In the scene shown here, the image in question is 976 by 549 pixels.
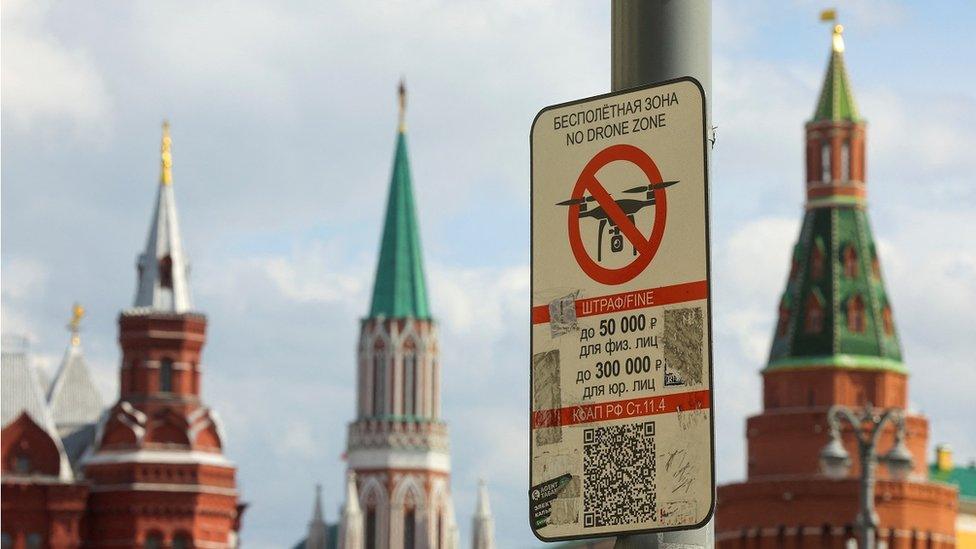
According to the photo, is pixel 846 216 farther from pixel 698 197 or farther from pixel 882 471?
pixel 698 197

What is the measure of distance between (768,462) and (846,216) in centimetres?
1003

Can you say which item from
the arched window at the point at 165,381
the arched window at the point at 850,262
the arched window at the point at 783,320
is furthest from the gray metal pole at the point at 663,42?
the arched window at the point at 783,320

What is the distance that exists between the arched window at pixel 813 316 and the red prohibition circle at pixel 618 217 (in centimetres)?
8930

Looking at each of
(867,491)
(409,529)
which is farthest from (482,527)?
(867,491)

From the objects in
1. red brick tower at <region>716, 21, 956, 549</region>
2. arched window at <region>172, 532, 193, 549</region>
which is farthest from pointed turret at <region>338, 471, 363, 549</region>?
arched window at <region>172, 532, 193, 549</region>

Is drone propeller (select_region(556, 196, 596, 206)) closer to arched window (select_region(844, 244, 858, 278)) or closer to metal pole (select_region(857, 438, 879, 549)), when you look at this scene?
metal pole (select_region(857, 438, 879, 549))

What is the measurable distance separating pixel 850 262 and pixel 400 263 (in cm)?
4252

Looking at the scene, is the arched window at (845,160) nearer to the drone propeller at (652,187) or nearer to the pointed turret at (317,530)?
the pointed turret at (317,530)

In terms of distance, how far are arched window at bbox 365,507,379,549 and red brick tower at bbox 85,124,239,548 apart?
29535 millimetres

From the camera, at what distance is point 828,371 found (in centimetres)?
9412

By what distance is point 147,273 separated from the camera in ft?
319

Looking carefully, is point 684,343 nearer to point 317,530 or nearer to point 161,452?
point 161,452

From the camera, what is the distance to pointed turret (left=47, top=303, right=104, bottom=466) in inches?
3942

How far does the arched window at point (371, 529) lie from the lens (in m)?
125
